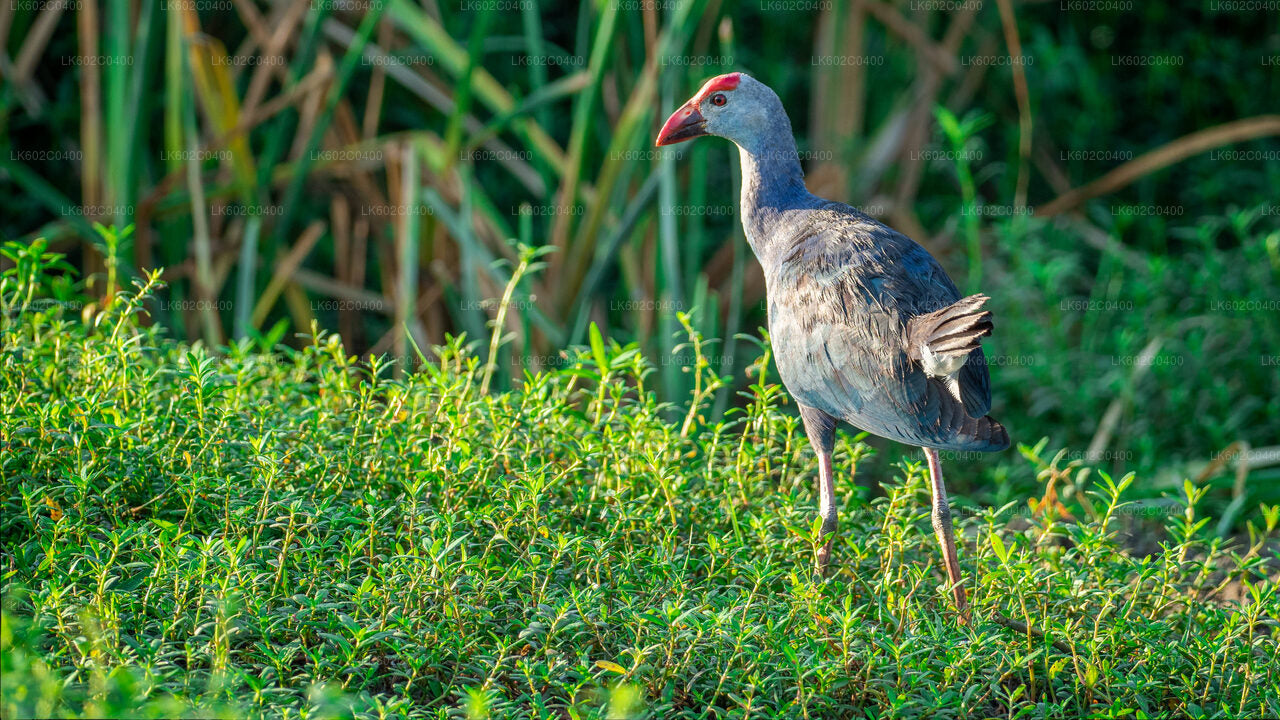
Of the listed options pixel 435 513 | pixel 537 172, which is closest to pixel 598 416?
pixel 435 513

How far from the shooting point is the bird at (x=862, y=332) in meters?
2.70

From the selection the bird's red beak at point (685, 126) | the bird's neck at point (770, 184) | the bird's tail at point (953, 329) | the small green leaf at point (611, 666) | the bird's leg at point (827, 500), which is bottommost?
the small green leaf at point (611, 666)

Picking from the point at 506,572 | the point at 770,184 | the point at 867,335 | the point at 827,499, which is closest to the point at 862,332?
the point at 867,335

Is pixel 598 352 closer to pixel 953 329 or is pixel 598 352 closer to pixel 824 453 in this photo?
pixel 824 453

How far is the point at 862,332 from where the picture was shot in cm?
285

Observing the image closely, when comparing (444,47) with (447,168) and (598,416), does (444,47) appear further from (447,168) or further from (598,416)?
(598,416)

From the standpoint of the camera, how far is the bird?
2699 millimetres

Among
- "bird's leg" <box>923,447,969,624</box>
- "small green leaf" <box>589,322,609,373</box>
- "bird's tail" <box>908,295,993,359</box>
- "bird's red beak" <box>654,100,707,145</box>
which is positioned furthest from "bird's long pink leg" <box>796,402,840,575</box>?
"bird's red beak" <box>654,100,707,145</box>

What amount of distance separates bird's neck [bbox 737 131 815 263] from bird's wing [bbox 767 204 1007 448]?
211 mm

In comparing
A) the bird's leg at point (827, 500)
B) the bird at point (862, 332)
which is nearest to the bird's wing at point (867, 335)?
the bird at point (862, 332)

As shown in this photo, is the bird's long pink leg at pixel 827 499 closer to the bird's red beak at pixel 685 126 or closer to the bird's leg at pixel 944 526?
the bird's leg at pixel 944 526

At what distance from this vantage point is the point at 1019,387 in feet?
15.9

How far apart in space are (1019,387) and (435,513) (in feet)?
9.49

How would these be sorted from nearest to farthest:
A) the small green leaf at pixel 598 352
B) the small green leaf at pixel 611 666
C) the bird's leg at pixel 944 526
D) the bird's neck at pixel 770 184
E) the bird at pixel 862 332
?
1. the small green leaf at pixel 611 666
2. the bird at pixel 862 332
3. the bird's leg at pixel 944 526
4. the small green leaf at pixel 598 352
5. the bird's neck at pixel 770 184
